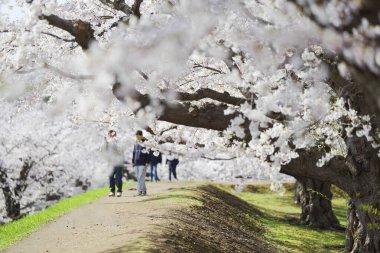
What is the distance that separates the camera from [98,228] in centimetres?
1185

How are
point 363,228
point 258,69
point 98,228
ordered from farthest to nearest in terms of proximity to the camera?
point 98,228
point 363,228
point 258,69

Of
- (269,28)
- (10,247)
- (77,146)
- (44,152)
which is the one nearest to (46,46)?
(10,247)

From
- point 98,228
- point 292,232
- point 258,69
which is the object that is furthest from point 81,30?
point 292,232

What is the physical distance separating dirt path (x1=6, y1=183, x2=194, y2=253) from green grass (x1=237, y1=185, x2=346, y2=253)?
138 inches

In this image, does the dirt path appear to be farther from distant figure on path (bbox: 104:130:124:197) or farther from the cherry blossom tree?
the cherry blossom tree

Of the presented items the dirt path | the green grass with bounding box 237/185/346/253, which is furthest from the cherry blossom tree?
the green grass with bounding box 237/185/346/253

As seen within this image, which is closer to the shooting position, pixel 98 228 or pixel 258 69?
pixel 258 69

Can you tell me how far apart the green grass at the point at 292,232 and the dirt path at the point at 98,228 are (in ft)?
11.5

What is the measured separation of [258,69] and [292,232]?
11469 millimetres

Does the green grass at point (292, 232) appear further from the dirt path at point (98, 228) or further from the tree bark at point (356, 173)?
the tree bark at point (356, 173)

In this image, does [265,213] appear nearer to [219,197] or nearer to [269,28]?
[219,197]

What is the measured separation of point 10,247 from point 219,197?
1147 centimetres

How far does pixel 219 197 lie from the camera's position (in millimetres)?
21438

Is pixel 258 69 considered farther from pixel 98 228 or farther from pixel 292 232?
pixel 292 232
